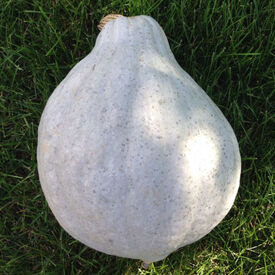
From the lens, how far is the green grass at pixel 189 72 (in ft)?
6.01

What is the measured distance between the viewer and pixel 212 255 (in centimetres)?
183

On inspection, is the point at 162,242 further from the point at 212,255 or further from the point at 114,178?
the point at 212,255

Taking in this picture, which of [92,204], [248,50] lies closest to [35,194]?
[92,204]

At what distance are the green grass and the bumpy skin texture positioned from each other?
50 cm

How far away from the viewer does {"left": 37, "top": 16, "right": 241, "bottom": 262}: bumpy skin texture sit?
122cm

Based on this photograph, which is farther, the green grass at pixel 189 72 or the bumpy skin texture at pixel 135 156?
the green grass at pixel 189 72

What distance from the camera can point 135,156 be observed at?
3.99 ft

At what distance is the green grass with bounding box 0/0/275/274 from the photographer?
6.01ft

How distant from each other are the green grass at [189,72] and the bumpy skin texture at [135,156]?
50 cm

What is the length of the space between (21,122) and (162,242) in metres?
1.03

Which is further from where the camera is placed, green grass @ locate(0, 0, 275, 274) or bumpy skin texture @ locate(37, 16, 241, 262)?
green grass @ locate(0, 0, 275, 274)

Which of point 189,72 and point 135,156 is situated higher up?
point 135,156

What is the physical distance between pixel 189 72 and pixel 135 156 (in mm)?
842

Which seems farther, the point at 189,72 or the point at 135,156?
the point at 189,72
